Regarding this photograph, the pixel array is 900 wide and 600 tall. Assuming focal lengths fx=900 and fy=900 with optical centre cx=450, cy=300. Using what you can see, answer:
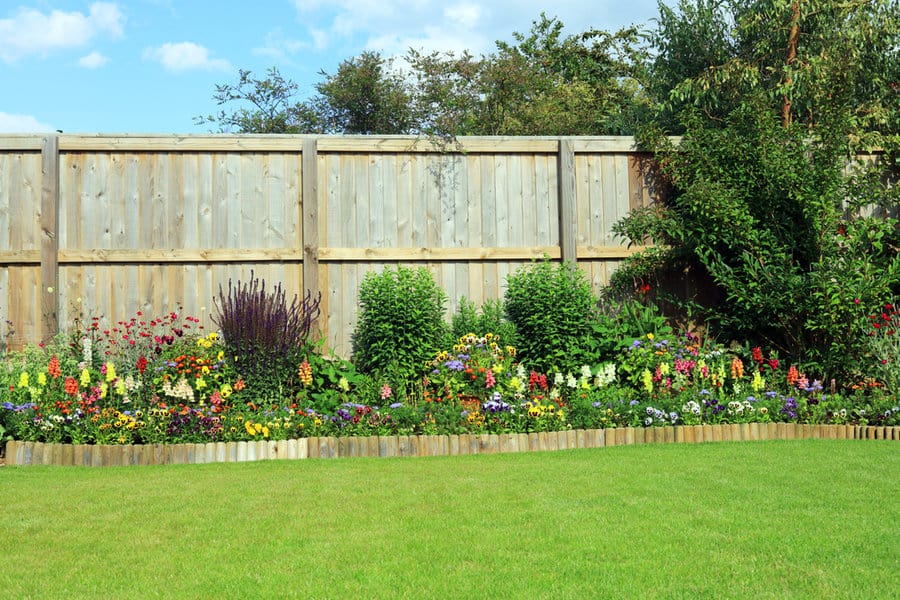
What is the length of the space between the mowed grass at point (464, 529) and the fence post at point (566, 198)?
370cm

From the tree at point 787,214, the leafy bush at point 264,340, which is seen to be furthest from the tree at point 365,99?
the leafy bush at point 264,340

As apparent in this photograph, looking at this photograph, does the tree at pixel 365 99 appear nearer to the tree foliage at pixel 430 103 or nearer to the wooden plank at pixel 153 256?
the tree foliage at pixel 430 103

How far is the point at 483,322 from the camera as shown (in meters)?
8.94

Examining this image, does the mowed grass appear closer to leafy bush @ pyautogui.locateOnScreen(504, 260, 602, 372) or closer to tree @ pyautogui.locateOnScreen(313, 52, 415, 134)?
leafy bush @ pyautogui.locateOnScreen(504, 260, 602, 372)

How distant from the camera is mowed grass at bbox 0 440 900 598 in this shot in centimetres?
334

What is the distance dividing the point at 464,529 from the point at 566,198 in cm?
594

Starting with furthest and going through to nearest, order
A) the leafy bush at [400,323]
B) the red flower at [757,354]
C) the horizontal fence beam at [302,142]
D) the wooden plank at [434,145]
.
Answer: the wooden plank at [434,145], the horizontal fence beam at [302,142], the red flower at [757,354], the leafy bush at [400,323]

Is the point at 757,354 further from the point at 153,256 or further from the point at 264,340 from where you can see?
the point at 153,256

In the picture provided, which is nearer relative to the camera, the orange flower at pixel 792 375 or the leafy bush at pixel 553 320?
the orange flower at pixel 792 375

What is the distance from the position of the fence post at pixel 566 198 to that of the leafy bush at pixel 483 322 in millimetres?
934

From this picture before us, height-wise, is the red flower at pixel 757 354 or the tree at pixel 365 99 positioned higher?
the tree at pixel 365 99

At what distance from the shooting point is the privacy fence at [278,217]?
8938 mm

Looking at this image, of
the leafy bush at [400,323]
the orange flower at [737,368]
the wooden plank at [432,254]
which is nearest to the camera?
the orange flower at [737,368]

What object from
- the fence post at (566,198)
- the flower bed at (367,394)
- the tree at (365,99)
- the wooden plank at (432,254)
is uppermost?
the tree at (365,99)
